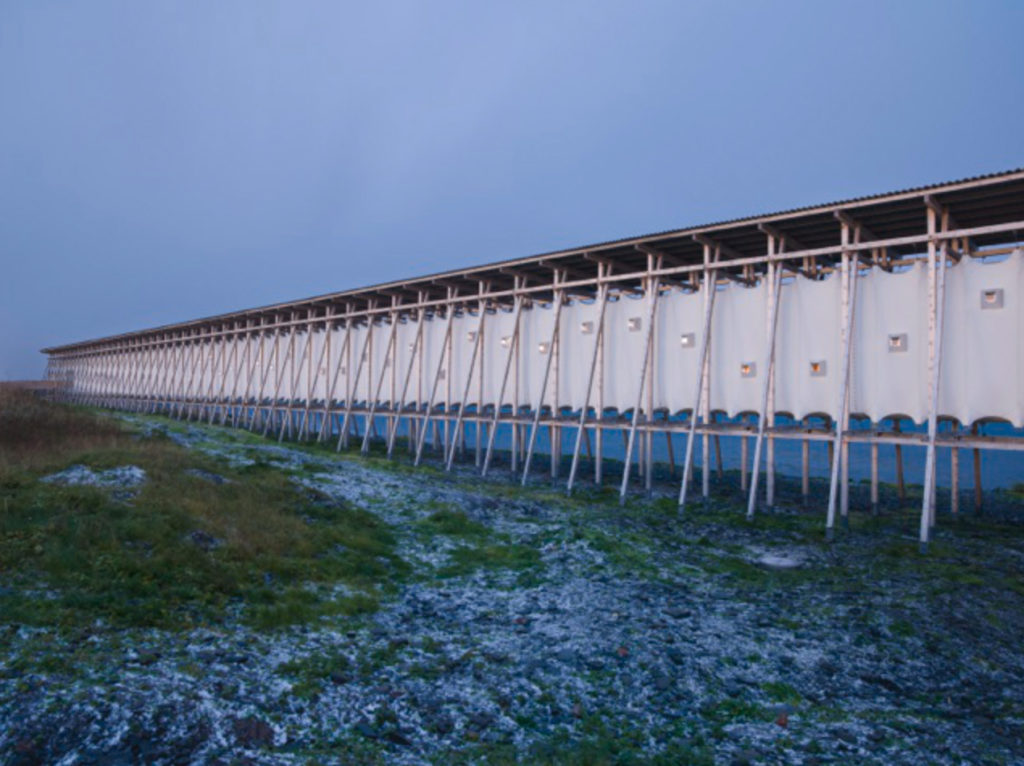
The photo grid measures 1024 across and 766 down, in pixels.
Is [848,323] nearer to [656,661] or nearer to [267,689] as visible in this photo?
[656,661]

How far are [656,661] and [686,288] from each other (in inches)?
758

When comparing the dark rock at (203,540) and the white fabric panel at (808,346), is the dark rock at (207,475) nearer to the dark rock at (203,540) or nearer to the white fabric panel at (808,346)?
the dark rock at (203,540)

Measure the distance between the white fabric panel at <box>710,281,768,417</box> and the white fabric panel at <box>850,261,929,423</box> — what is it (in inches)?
123

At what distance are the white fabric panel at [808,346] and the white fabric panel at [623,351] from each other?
5.64 meters

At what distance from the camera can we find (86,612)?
9273mm

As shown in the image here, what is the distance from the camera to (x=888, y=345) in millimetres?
19656

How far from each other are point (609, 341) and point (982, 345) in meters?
13.1

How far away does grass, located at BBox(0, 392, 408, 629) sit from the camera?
9812 millimetres

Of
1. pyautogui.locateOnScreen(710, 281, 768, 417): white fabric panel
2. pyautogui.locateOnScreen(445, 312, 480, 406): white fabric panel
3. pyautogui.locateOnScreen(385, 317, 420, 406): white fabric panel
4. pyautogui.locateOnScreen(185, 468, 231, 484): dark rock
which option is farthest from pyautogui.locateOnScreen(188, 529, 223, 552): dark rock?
pyautogui.locateOnScreen(385, 317, 420, 406): white fabric panel

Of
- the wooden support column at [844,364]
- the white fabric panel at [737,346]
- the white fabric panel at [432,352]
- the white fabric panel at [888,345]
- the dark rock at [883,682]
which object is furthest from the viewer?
the white fabric panel at [432,352]

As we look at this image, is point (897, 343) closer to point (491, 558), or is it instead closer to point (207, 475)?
point (491, 558)

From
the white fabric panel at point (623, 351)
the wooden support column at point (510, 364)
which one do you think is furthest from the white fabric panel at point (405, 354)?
the white fabric panel at point (623, 351)

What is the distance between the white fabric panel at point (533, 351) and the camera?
30.4m

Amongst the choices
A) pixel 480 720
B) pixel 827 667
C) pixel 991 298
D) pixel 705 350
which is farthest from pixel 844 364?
pixel 480 720
